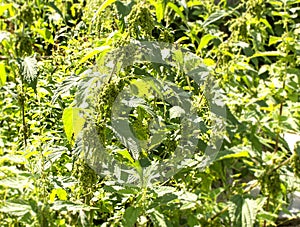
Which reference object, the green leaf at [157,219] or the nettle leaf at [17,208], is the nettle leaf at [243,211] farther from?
the nettle leaf at [17,208]

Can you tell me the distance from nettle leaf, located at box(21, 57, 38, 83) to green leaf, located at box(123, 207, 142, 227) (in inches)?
20.8

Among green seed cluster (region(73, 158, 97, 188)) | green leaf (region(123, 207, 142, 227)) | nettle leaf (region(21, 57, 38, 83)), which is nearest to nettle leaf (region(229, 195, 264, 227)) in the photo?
green leaf (region(123, 207, 142, 227))

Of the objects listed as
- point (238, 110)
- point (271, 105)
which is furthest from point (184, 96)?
point (271, 105)

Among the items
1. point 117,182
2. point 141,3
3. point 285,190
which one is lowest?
point 285,190

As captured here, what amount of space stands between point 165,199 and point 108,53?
48 centimetres

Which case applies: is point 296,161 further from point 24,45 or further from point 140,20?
point 24,45

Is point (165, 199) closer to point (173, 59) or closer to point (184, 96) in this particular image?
point (184, 96)

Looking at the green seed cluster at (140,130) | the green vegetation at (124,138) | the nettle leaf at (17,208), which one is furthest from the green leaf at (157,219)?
the nettle leaf at (17,208)

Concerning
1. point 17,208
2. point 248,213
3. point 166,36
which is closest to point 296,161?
point 248,213

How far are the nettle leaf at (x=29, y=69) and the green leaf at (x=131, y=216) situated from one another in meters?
0.53

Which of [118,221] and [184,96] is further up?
[184,96]

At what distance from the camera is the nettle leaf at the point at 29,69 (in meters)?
1.68

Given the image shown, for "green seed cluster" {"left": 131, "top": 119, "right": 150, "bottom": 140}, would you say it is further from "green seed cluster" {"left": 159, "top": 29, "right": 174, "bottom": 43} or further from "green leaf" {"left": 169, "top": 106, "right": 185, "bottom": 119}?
"green seed cluster" {"left": 159, "top": 29, "right": 174, "bottom": 43}

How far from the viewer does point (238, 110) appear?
2.31m
